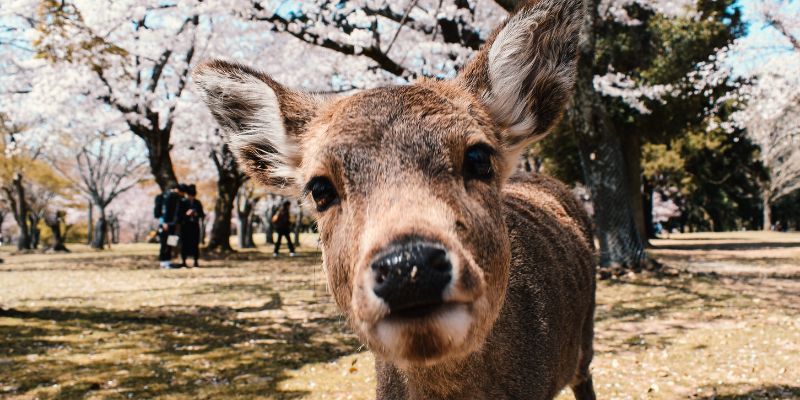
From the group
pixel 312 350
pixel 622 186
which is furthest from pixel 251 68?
pixel 622 186

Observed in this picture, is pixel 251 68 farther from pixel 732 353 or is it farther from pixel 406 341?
pixel 732 353

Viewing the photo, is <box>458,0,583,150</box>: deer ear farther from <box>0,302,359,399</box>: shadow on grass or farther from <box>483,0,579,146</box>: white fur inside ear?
<box>0,302,359,399</box>: shadow on grass

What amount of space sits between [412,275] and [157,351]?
6.06 m

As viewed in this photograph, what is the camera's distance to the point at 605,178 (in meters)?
12.5

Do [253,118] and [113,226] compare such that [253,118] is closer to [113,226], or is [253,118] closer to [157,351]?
[157,351]

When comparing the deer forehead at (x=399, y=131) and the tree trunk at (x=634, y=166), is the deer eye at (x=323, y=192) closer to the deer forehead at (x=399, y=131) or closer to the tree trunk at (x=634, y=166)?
the deer forehead at (x=399, y=131)

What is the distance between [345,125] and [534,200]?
2345mm

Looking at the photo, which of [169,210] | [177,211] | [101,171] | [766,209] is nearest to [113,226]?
[101,171]

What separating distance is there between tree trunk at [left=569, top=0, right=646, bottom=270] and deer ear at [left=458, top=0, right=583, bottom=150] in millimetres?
9448

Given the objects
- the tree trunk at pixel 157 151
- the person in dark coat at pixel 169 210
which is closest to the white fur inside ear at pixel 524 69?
the person in dark coat at pixel 169 210

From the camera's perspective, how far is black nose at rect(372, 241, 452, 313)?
1.88 metres

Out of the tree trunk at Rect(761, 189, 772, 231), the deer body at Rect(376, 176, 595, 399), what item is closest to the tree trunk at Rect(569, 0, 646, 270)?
the deer body at Rect(376, 176, 595, 399)

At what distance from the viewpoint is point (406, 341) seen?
2037 millimetres

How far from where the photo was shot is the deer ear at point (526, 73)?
294cm
